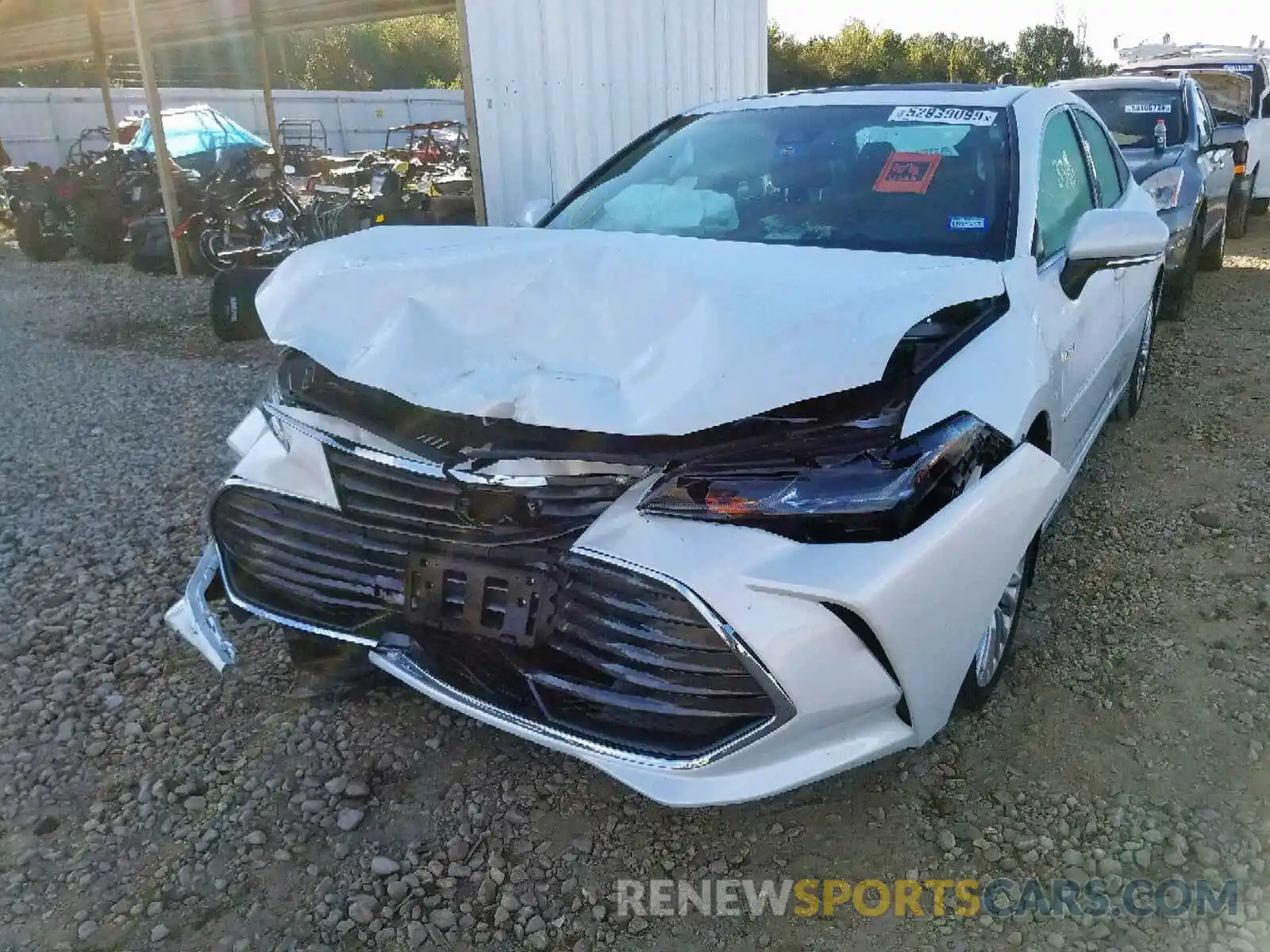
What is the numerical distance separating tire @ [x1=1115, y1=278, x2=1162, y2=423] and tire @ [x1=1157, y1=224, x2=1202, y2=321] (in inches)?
73.2

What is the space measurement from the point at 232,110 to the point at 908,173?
80.4ft

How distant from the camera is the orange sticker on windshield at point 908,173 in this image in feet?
10.0

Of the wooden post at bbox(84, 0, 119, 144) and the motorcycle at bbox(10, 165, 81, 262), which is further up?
the wooden post at bbox(84, 0, 119, 144)

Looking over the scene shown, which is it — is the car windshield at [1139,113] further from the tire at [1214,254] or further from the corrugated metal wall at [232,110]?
the corrugated metal wall at [232,110]

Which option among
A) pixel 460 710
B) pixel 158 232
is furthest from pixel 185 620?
pixel 158 232

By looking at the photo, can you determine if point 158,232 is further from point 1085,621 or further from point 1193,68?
point 1193,68

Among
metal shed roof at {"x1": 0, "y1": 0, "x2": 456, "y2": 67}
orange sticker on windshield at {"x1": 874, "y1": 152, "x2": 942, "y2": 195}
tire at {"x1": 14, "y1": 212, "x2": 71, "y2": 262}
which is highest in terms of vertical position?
metal shed roof at {"x1": 0, "y1": 0, "x2": 456, "y2": 67}

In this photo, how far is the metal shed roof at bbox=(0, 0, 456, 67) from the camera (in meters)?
13.4

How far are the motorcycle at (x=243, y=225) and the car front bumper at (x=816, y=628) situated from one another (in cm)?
883

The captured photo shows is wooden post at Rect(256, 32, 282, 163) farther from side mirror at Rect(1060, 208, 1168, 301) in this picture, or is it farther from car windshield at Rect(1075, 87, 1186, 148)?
side mirror at Rect(1060, 208, 1168, 301)

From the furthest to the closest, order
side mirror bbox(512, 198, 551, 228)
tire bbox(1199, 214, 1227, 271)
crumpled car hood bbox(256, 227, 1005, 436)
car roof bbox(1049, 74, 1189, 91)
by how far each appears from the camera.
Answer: tire bbox(1199, 214, 1227, 271), car roof bbox(1049, 74, 1189, 91), side mirror bbox(512, 198, 551, 228), crumpled car hood bbox(256, 227, 1005, 436)

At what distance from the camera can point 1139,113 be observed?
738 cm

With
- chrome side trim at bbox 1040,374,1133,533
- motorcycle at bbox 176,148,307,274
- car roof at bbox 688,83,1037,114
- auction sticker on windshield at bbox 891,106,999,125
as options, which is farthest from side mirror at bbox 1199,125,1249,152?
motorcycle at bbox 176,148,307,274

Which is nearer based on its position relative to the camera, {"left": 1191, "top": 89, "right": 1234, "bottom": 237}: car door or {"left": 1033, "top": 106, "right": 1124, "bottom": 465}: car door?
{"left": 1033, "top": 106, "right": 1124, "bottom": 465}: car door
